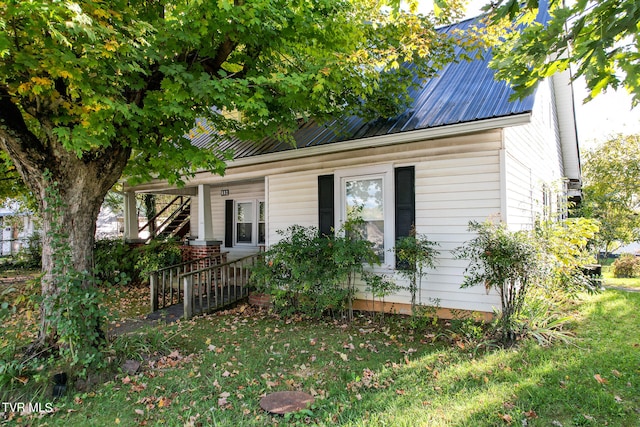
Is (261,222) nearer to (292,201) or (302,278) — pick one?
(292,201)

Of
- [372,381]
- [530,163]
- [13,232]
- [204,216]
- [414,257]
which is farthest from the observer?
[13,232]

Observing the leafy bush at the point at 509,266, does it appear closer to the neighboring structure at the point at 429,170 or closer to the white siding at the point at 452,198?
the white siding at the point at 452,198

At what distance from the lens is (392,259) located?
6.62m

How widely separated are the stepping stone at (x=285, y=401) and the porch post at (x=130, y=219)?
10.1 meters

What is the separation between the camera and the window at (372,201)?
263 inches

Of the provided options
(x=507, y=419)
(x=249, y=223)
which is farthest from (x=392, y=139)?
(x=249, y=223)

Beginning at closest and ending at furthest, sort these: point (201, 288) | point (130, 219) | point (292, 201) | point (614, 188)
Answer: point (201, 288) → point (292, 201) → point (130, 219) → point (614, 188)

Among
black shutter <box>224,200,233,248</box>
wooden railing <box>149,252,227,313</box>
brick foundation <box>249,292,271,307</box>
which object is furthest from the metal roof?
black shutter <box>224,200,233,248</box>

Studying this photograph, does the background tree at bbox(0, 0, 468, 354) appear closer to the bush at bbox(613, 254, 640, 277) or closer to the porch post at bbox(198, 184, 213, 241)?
the porch post at bbox(198, 184, 213, 241)

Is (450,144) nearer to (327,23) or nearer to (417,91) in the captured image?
(417,91)

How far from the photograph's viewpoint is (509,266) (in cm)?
474

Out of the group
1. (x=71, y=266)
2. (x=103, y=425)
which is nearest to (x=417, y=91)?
(x=71, y=266)

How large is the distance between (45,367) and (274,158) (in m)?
5.27

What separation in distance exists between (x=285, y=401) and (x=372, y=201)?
4.24 meters
